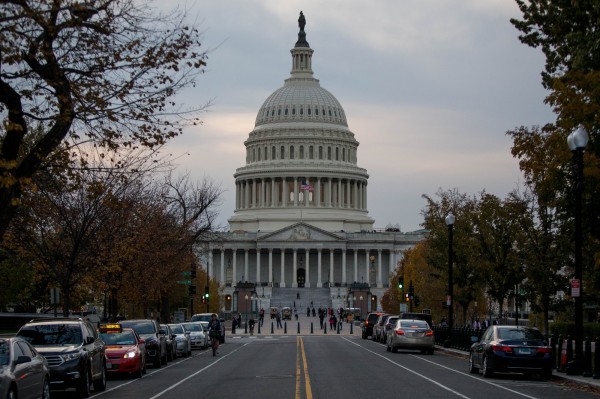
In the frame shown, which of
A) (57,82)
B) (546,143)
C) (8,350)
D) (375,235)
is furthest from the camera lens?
(375,235)

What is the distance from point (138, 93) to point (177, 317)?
5226cm

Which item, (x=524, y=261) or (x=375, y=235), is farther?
(x=375, y=235)

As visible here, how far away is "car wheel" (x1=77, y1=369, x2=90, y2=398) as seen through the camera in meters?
25.0

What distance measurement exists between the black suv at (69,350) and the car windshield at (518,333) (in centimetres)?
1125

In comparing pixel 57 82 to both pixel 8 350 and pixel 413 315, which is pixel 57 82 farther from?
pixel 413 315

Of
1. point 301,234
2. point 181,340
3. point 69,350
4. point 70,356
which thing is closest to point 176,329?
point 181,340

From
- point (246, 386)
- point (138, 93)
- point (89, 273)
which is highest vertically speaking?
point (138, 93)

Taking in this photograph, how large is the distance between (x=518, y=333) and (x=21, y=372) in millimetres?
16668

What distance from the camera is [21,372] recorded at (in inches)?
770

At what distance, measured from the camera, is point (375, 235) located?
625 feet

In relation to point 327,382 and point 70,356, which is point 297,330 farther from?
point 70,356

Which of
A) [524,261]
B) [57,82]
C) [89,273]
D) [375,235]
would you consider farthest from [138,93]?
[375,235]

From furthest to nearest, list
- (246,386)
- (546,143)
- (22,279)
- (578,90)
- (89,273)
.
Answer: (22,279) < (89,273) < (546,143) < (578,90) < (246,386)

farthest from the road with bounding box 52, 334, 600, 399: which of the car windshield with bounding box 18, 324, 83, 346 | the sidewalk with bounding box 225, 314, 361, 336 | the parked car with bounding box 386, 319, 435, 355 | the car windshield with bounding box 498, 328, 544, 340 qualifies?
the sidewalk with bounding box 225, 314, 361, 336
